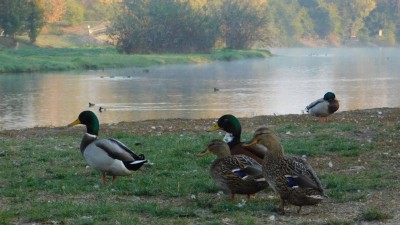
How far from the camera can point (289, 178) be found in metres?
8.67

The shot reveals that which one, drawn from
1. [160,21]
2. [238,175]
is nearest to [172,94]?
[238,175]

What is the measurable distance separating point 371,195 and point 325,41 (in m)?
146

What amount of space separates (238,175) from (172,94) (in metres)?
29.7

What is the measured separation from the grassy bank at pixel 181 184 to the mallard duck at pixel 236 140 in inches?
22.5

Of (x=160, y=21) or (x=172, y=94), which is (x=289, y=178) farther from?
(x=160, y=21)

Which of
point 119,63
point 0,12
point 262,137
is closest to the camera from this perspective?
point 262,137

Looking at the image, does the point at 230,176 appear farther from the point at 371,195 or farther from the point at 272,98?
the point at 272,98

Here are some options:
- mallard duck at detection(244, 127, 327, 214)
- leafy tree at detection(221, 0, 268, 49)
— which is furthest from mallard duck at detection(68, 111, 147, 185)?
leafy tree at detection(221, 0, 268, 49)

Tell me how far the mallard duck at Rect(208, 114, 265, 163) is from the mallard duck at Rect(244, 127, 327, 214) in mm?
1528

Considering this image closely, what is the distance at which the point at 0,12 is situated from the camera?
73875 mm

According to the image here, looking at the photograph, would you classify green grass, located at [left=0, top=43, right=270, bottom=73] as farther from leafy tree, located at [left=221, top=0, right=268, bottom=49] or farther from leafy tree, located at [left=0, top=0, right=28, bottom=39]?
leafy tree, located at [left=221, top=0, right=268, bottom=49]

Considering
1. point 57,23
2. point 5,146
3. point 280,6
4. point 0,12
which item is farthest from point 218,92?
point 280,6

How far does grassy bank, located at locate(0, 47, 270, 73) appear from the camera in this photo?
57844mm

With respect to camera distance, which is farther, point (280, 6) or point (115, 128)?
point (280, 6)
